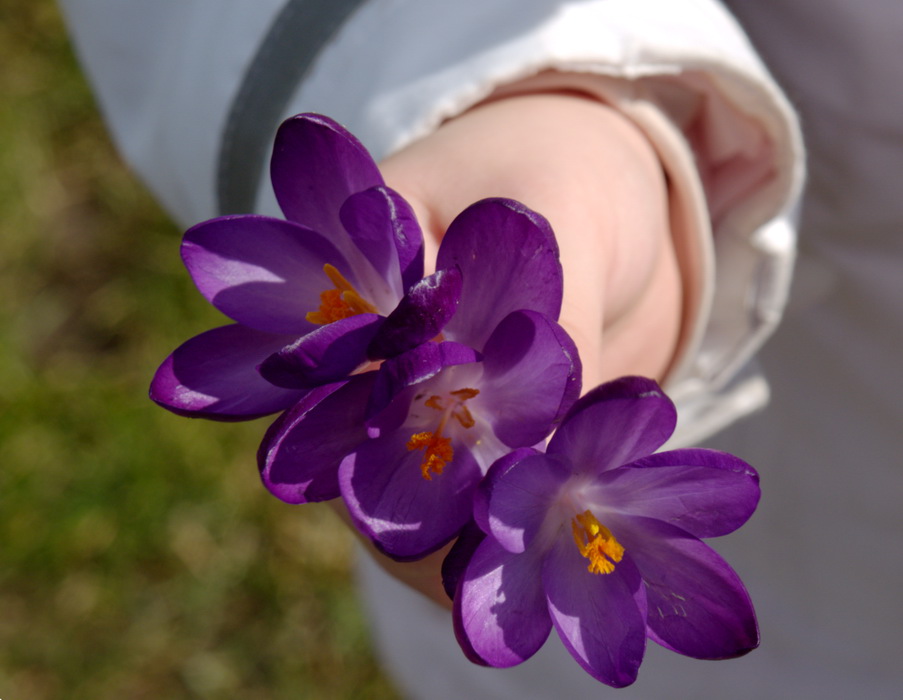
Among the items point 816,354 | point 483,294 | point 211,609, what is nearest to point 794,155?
point 816,354

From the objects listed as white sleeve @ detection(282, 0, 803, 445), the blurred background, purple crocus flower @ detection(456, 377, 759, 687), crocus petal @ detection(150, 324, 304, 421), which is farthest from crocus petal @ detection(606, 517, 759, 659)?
the blurred background

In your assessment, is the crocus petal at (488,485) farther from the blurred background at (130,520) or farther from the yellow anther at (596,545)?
the blurred background at (130,520)

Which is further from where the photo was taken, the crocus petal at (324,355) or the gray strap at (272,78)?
A: the gray strap at (272,78)

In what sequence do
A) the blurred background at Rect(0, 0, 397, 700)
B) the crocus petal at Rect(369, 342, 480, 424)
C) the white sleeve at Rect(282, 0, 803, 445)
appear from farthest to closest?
the blurred background at Rect(0, 0, 397, 700)
the white sleeve at Rect(282, 0, 803, 445)
the crocus petal at Rect(369, 342, 480, 424)

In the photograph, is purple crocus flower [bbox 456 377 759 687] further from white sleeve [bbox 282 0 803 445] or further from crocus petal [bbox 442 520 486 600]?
white sleeve [bbox 282 0 803 445]

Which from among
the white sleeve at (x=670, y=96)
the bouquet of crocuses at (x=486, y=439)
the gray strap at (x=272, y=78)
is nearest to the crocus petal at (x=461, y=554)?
the bouquet of crocuses at (x=486, y=439)

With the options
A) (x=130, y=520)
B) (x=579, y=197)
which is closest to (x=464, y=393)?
(x=579, y=197)

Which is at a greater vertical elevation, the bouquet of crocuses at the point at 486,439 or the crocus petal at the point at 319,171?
the crocus petal at the point at 319,171

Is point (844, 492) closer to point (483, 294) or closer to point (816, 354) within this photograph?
point (816, 354)
